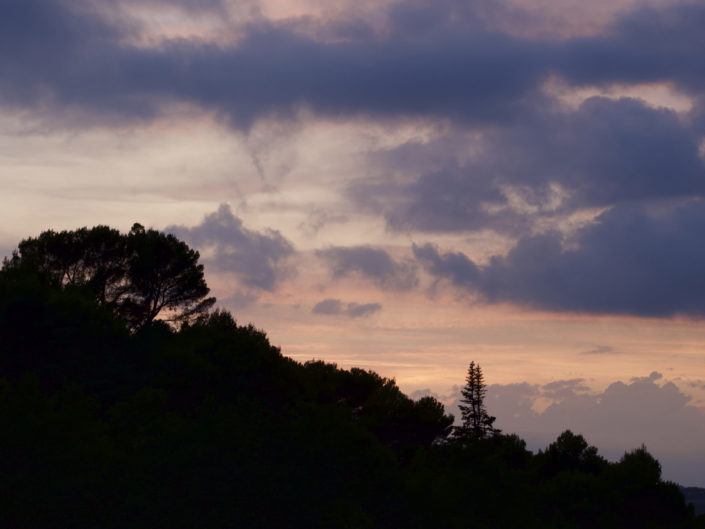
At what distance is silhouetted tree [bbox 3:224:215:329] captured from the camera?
5997 cm

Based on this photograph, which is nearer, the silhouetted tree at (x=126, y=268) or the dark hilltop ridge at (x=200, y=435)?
the dark hilltop ridge at (x=200, y=435)

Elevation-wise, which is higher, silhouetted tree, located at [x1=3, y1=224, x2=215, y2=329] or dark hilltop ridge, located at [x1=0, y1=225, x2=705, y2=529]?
silhouetted tree, located at [x1=3, y1=224, x2=215, y2=329]

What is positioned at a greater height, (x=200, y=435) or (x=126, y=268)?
(x=126, y=268)

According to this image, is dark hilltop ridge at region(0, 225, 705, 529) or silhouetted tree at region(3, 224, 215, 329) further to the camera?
silhouetted tree at region(3, 224, 215, 329)

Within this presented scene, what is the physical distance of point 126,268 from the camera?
2456 inches

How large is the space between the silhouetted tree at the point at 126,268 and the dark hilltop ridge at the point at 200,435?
0.11 metres

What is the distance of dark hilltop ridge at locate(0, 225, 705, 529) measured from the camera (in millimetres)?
26828

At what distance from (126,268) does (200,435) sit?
3229 cm

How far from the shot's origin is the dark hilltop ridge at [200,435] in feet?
88.0

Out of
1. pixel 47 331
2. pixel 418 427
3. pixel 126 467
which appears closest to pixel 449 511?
pixel 126 467

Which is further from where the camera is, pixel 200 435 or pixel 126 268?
pixel 126 268

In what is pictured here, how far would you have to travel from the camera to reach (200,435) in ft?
106

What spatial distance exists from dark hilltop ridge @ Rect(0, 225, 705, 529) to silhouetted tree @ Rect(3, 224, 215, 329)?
0.37 ft

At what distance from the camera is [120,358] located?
50531 mm
